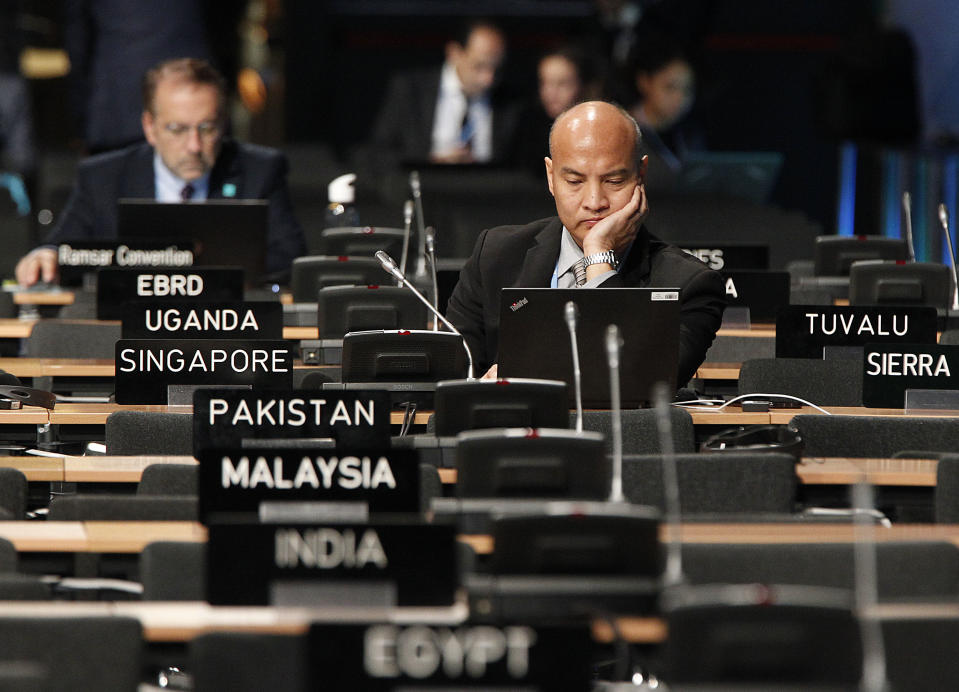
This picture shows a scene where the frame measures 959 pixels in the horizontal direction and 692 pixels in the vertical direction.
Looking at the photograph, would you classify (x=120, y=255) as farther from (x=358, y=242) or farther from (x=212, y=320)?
(x=212, y=320)

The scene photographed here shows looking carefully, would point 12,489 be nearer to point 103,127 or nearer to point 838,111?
point 103,127

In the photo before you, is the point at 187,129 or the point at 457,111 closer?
the point at 187,129

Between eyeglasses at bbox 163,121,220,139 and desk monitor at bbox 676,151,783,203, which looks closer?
eyeglasses at bbox 163,121,220,139

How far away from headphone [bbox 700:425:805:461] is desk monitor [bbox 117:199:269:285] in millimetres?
2540

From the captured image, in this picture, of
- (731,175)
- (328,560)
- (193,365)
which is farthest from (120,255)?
(731,175)

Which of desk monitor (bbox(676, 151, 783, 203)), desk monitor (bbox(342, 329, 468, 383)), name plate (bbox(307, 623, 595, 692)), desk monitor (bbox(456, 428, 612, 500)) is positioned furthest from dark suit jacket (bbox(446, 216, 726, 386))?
desk monitor (bbox(676, 151, 783, 203))

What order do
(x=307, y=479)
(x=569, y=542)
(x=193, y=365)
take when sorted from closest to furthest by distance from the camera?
(x=569, y=542), (x=307, y=479), (x=193, y=365)

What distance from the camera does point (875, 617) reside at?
249 cm

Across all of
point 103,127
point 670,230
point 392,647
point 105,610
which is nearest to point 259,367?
point 105,610

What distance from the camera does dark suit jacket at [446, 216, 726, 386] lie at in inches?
179

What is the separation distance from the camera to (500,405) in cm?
368

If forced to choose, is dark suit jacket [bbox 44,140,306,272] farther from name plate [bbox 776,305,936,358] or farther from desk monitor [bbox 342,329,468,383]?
name plate [bbox 776,305,936,358]

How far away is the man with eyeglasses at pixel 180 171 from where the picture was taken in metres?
6.77

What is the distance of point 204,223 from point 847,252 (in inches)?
99.7
